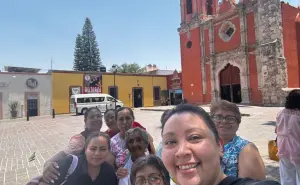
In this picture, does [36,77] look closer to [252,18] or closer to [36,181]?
[252,18]

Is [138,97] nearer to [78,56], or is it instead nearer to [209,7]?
[209,7]

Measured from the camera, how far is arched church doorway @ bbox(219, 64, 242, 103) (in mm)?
21516

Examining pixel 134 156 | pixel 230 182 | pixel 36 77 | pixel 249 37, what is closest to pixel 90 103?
pixel 36 77

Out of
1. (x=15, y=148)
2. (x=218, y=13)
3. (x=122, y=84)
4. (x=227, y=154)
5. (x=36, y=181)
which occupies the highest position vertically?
(x=218, y=13)

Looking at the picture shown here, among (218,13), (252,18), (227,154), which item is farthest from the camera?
(218,13)

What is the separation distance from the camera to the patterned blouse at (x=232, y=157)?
5.44 feet

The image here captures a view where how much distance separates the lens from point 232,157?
1.69 metres

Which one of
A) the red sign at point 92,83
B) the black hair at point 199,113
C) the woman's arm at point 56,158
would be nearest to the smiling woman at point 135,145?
the woman's arm at point 56,158

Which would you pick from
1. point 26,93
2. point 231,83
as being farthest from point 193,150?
point 26,93

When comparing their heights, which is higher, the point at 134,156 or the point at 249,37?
the point at 249,37

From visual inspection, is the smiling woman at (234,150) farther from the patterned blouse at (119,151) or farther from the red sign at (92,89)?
the red sign at (92,89)

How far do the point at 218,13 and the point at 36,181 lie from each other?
24.0 m

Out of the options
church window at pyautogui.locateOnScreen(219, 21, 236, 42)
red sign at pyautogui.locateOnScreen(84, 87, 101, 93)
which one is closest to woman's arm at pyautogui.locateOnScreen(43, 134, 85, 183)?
church window at pyautogui.locateOnScreen(219, 21, 236, 42)

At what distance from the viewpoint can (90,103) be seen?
2341 centimetres
